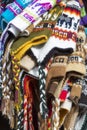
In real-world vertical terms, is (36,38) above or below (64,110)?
above

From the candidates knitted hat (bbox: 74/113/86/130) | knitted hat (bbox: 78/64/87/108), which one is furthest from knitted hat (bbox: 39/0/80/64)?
knitted hat (bbox: 74/113/86/130)

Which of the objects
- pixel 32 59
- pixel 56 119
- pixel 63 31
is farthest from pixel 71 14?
pixel 56 119

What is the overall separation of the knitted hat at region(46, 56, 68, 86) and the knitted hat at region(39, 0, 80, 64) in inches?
0.7

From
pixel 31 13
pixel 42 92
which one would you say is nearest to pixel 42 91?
pixel 42 92

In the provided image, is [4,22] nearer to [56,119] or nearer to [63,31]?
[63,31]

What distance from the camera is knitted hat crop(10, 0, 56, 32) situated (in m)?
1.00

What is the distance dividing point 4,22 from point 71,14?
0.66 ft

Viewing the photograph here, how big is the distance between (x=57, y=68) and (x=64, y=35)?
0.10 metres

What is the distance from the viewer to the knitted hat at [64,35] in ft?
3.23

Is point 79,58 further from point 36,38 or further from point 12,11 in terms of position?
point 12,11

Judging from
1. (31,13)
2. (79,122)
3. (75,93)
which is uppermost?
(31,13)

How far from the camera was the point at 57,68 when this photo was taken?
38.5 inches

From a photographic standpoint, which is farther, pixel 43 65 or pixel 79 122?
pixel 79 122

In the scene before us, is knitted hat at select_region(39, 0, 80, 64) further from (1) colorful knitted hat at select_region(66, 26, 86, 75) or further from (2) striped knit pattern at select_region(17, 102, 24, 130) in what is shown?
(2) striped knit pattern at select_region(17, 102, 24, 130)
